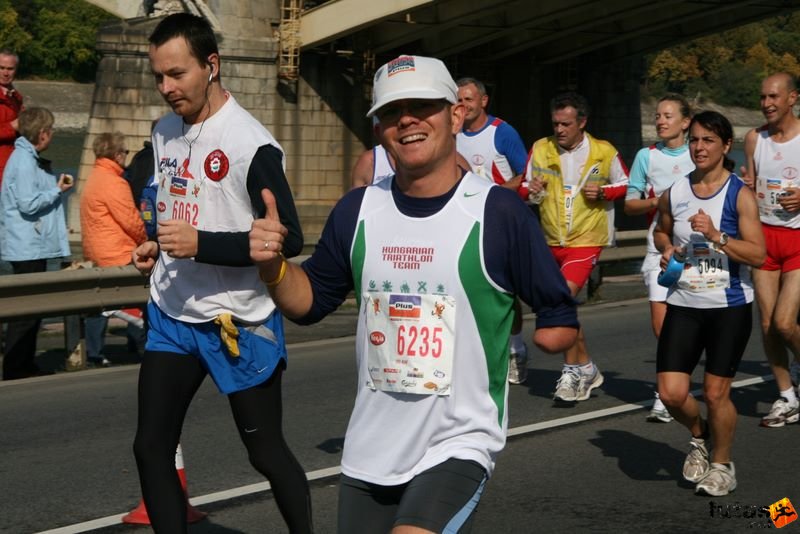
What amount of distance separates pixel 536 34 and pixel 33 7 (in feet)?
201

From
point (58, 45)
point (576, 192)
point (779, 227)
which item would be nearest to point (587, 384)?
point (576, 192)

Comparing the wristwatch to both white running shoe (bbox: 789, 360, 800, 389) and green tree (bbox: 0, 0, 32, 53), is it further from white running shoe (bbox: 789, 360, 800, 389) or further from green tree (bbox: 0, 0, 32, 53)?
green tree (bbox: 0, 0, 32, 53)

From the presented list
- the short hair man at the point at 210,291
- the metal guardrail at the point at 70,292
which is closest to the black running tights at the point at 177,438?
the short hair man at the point at 210,291

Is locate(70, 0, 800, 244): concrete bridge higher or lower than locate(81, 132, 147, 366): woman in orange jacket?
higher

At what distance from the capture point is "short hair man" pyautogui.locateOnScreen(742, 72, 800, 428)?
8.62 metres

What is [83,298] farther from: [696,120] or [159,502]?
[159,502]

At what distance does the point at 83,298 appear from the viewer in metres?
10.8

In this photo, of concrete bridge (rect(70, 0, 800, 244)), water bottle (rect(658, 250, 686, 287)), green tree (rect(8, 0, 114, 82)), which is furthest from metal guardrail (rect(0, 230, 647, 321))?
green tree (rect(8, 0, 114, 82))

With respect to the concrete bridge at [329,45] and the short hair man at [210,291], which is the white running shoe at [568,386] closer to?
the short hair man at [210,291]

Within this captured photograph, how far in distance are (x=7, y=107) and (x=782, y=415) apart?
6813mm

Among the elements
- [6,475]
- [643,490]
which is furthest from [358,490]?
[6,475]

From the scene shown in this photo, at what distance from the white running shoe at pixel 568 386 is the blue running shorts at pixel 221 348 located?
174 inches

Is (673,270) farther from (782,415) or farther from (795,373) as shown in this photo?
(795,373)

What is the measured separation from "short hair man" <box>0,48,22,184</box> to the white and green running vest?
8515 millimetres
